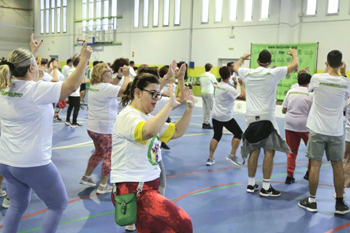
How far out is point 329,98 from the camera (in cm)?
418

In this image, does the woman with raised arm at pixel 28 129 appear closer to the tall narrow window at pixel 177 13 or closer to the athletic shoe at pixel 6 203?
the athletic shoe at pixel 6 203

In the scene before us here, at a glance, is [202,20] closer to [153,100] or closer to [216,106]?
[216,106]

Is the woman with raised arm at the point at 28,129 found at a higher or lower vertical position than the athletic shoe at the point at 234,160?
higher

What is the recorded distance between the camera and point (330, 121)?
4.18 m

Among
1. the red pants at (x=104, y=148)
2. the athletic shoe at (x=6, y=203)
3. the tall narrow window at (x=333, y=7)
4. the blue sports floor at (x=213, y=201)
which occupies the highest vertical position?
the tall narrow window at (x=333, y=7)

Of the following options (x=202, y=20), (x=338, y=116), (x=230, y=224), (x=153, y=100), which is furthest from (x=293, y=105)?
(x=202, y=20)

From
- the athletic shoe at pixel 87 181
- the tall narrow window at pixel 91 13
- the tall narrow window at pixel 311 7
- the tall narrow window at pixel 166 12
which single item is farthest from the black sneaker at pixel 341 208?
the tall narrow window at pixel 91 13

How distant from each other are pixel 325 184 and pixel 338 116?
162 cm

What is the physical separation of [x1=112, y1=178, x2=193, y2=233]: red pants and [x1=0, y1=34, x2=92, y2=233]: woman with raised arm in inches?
27.9

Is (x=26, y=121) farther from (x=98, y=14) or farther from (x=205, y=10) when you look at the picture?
(x=98, y=14)

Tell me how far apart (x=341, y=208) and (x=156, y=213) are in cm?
295

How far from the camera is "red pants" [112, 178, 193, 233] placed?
2.25 meters

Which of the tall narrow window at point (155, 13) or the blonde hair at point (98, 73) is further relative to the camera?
the tall narrow window at point (155, 13)

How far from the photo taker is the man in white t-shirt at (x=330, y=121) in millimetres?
4145
